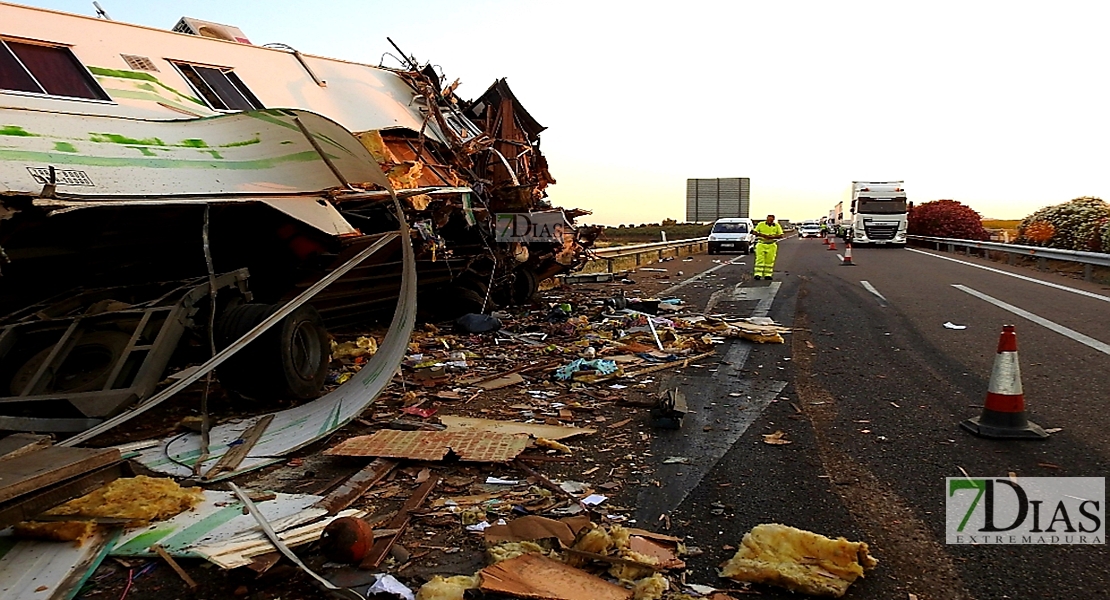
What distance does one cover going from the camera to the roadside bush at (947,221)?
111 ft

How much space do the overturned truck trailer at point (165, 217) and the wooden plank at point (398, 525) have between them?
2.24 metres

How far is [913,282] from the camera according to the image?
51.9 ft

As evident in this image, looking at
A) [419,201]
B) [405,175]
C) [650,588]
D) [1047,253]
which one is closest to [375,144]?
[405,175]

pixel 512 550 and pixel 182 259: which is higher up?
pixel 182 259

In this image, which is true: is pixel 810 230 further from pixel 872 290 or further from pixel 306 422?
pixel 306 422

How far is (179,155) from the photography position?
5730 mm

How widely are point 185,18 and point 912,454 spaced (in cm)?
985

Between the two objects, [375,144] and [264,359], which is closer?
[264,359]

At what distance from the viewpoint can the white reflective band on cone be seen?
498cm

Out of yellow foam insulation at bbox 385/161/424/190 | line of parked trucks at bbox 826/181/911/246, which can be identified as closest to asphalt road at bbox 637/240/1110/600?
yellow foam insulation at bbox 385/161/424/190

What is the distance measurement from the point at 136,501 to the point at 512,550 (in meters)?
2.03

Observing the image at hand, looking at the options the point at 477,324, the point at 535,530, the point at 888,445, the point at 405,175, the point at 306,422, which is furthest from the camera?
the point at 477,324

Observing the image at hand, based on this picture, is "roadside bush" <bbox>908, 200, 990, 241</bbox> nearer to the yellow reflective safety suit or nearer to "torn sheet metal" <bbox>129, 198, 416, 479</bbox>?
the yellow reflective safety suit

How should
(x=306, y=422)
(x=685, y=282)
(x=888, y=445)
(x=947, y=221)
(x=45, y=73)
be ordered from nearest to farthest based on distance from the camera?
(x=888, y=445), (x=306, y=422), (x=45, y=73), (x=685, y=282), (x=947, y=221)
